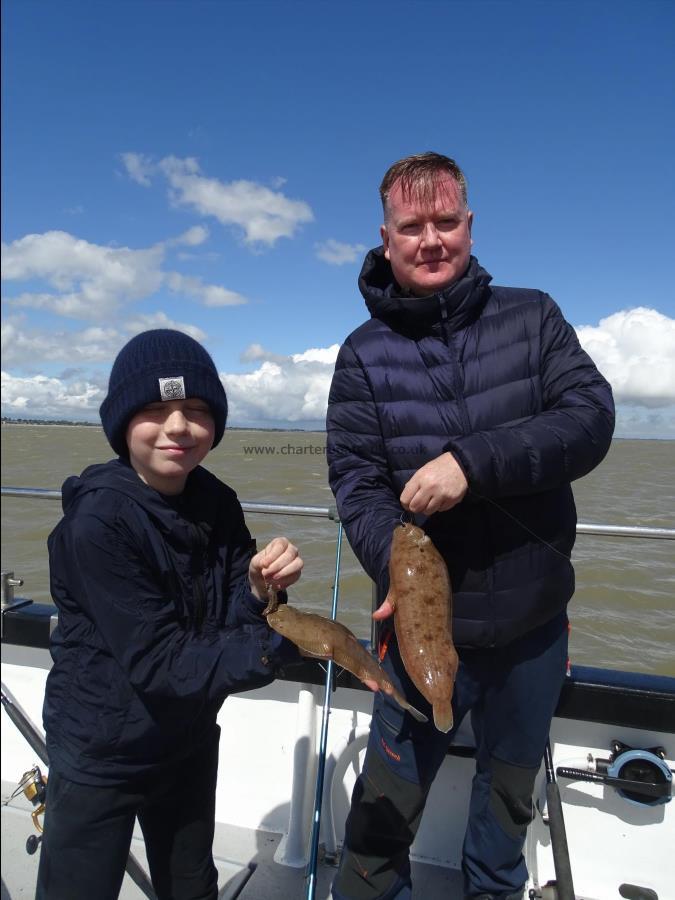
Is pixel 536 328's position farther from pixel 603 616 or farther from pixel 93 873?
pixel 603 616

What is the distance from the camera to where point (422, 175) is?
2113 mm

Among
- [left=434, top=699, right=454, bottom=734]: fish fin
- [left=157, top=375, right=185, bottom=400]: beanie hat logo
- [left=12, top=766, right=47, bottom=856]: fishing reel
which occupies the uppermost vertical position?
[left=157, top=375, right=185, bottom=400]: beanie hat logo

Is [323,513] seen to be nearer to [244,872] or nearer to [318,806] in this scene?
[318,806]

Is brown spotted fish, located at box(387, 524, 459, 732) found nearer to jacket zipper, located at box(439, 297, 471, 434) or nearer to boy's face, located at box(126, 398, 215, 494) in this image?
jacket zipper, located at box(439, 297, 471, 434)

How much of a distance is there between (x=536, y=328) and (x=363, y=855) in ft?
7.19

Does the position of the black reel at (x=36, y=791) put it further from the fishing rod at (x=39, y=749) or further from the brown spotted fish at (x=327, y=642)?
the brown spotted fish at (x=327, y=642)

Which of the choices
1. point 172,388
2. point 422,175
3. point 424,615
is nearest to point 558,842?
point 424,615

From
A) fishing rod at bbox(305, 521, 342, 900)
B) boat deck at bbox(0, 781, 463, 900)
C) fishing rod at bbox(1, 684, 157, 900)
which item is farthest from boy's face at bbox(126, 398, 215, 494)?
boat deck at bbox(0, 781, 463, 900)

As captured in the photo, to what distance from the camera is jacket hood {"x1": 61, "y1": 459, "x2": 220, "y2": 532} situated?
1908mm

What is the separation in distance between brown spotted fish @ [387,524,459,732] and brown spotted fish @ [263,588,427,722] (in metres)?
0.11

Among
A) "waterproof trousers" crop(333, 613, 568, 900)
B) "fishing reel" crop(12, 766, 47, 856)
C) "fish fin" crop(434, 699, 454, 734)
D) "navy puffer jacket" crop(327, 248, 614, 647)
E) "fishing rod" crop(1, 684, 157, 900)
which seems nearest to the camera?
"fish fin" crop(434, 699, 454, 734)

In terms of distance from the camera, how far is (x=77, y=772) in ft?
5.91

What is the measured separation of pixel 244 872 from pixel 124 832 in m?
1.43

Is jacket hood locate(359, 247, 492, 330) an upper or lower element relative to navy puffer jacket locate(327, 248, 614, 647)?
upper
